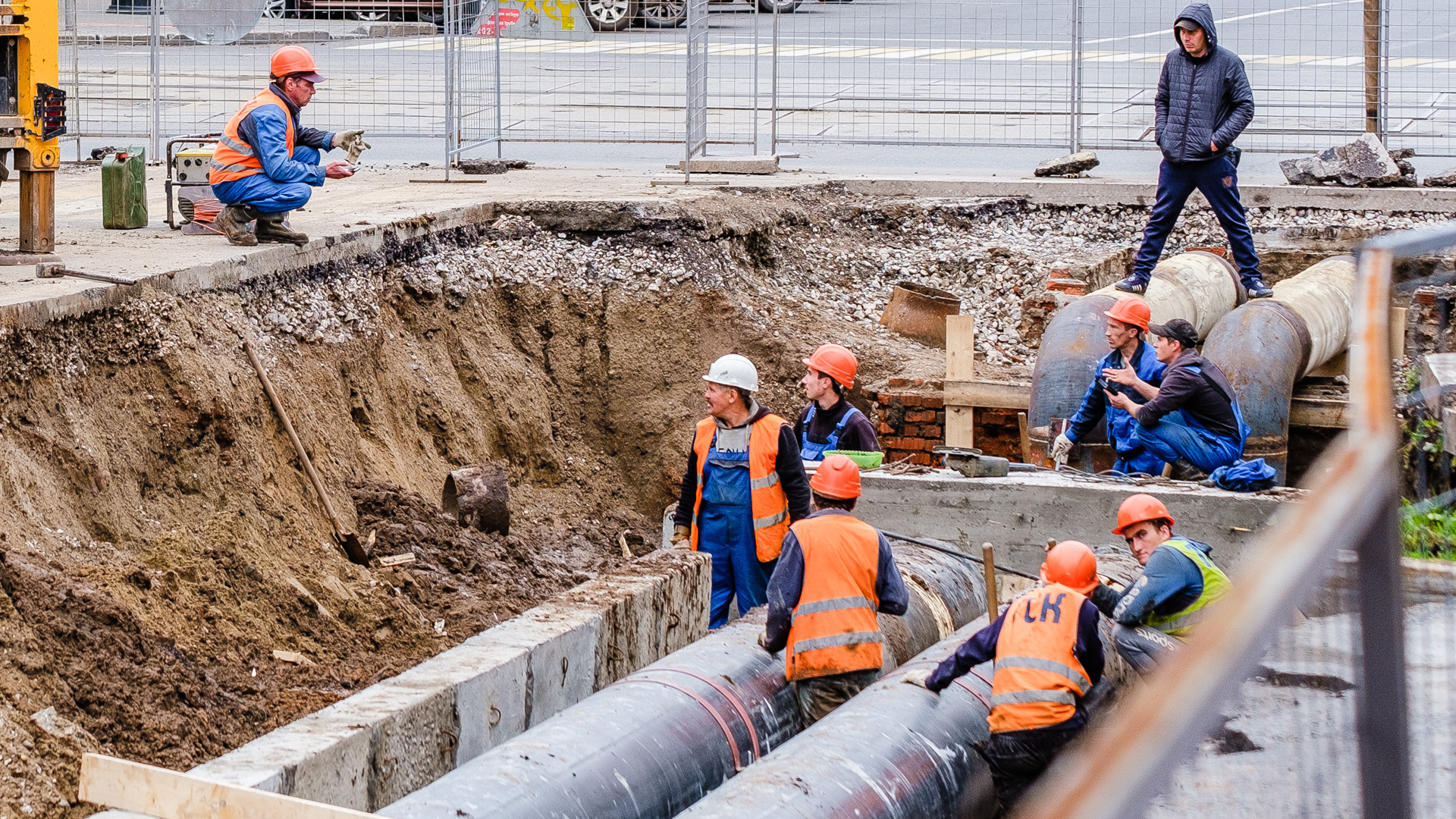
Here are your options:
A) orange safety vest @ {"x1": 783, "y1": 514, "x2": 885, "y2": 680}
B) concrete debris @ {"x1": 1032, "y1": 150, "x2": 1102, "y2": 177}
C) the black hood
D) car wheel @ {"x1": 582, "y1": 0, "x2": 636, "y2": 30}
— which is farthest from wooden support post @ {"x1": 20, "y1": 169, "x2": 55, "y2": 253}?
car wheel @ {"x1": 582, "y1": 0, "x2": 636, "y2": 30}

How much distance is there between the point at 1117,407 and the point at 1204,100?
2.59 m

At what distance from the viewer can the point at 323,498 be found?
886 cm

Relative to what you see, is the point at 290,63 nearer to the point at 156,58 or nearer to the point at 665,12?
the point at 156,58

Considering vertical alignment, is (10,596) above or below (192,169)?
below

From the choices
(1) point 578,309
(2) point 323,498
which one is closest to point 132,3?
(1) point 578,309

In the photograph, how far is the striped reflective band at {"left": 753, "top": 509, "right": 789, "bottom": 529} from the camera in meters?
7.73

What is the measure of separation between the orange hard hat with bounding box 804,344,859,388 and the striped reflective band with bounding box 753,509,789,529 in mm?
1077

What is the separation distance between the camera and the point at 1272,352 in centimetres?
1034

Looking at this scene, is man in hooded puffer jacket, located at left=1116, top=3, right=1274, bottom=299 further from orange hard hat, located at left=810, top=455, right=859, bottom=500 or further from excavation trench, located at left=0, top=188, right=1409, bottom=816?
orange hard hat, located at left=810, top=455, right=859, bottom=500

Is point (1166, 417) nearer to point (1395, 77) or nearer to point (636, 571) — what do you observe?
point (636, 571)

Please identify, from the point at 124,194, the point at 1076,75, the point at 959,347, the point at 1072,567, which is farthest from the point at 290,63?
the point at 1076,75

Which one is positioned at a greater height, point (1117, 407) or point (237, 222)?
point (237, 222)

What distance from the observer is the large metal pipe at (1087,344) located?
33.5 ft

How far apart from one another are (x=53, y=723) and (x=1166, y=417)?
244 inches
